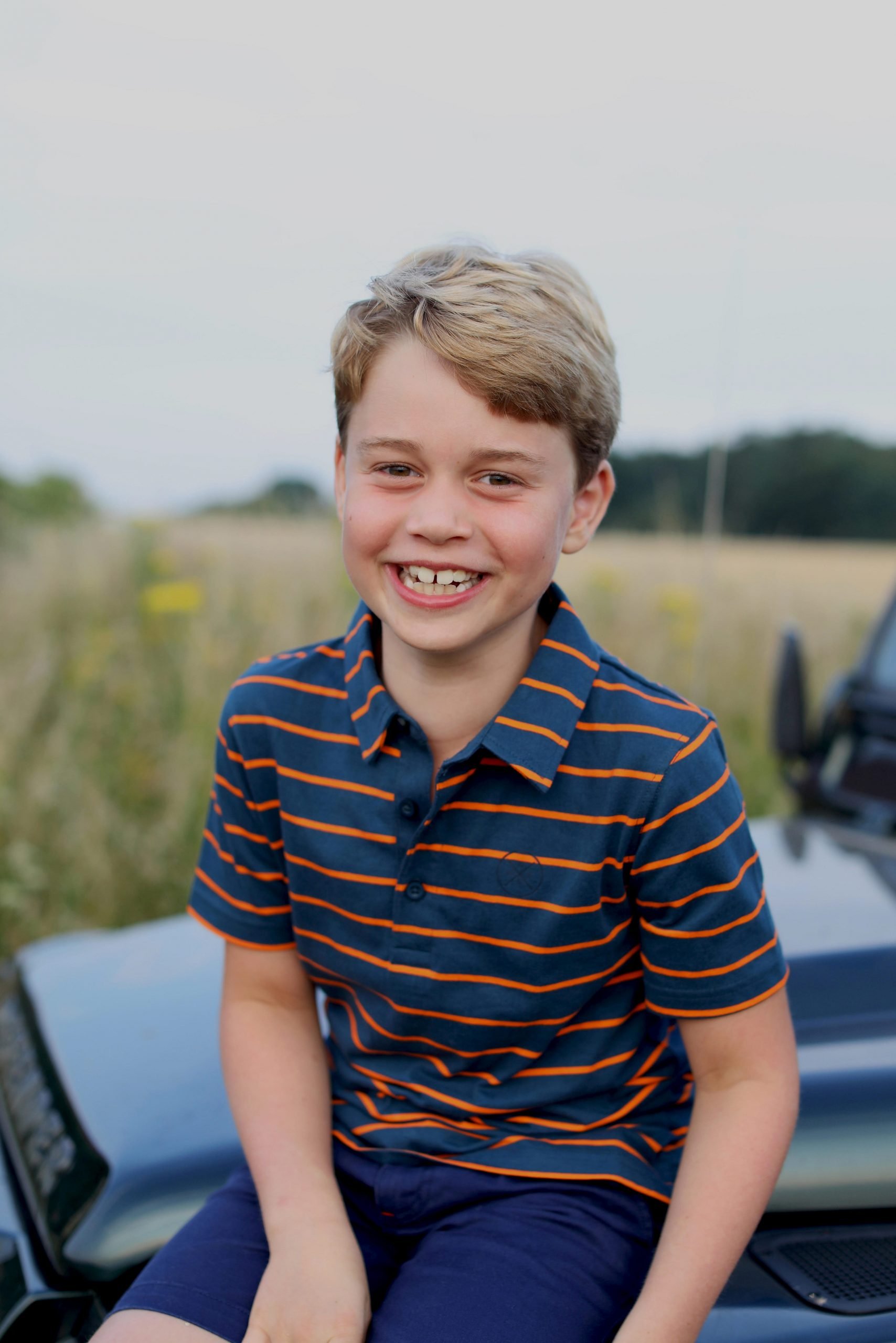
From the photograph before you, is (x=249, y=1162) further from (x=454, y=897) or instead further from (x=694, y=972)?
(x=694, y=972)

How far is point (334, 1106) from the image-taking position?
58.7 inches

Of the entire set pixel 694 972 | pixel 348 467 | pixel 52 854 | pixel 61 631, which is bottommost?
pixel 52 854

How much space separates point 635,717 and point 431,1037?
44 centimetres

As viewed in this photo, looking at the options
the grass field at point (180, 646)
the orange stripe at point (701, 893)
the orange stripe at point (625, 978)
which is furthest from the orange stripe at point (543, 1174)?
the grass field at point (180, 646)

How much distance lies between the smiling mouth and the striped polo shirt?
5.5 inches

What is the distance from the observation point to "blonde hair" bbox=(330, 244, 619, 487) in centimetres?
125

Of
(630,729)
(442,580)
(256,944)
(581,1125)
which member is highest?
(442,580)

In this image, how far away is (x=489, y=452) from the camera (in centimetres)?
126

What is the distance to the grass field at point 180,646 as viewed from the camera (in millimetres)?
3734

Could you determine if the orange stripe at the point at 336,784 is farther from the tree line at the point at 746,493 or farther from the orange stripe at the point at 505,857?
the tree line at the point at 746,493

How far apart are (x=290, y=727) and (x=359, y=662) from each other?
0.38 feet

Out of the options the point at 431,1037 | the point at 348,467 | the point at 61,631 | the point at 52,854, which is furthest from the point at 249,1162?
the point at 61,631

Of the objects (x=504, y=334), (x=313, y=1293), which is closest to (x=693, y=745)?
(x=504, y=334)

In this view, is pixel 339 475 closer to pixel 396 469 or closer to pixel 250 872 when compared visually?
pixel 396 469
